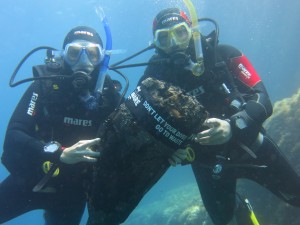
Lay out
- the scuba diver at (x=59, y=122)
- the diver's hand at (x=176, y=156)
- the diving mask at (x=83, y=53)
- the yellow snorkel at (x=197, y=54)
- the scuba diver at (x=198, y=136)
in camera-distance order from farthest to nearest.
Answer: the diving mask at (x=83, y=53) → the yellow snorkel at (x=197, y=54) → the scuba diver at (x=59, y=122) → the diver's hand at (x=176, y=156) → the scuba diver at (x=198, y=136)

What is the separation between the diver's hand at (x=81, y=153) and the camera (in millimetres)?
2801

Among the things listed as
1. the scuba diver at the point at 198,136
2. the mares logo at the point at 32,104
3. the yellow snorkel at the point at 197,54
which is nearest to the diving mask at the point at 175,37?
the scuba diver at the point at 198,136

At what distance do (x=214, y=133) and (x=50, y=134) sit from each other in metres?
2.49

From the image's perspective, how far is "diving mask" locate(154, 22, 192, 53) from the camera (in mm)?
4625

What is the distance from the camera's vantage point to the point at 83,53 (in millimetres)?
4484

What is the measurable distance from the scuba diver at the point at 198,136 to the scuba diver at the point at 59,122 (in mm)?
900

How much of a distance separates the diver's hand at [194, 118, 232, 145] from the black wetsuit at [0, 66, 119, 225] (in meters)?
1.84

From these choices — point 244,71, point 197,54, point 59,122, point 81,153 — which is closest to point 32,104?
point 59,122

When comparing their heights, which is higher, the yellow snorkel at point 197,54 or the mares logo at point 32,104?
the yellow snorkel at point 197,54

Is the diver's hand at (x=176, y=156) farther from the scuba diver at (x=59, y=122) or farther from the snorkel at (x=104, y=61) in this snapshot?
the snorkel at (x=104, y=61)

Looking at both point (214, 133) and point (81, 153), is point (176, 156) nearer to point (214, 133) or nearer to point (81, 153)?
point (214, 133)

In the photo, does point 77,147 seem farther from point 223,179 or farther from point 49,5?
point 49,5

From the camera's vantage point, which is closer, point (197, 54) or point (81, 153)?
A: point (81, 153)

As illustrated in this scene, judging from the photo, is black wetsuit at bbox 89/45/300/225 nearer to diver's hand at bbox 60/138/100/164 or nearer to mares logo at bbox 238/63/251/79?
mares logo at bbox 238/63/251/79
